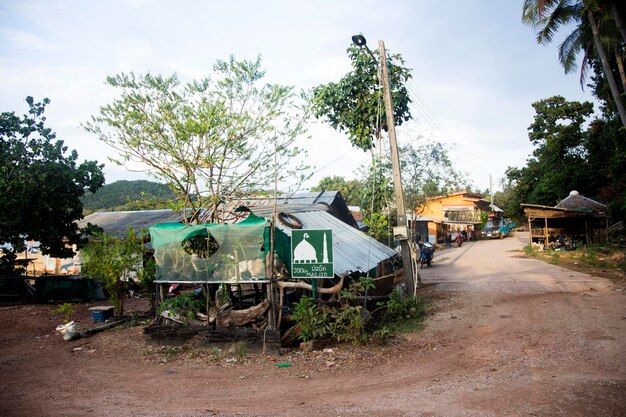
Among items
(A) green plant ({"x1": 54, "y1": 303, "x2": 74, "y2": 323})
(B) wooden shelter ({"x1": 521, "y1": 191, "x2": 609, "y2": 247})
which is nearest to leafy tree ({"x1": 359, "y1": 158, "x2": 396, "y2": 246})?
(A) green plant ({"x1": 54, "y1": 303, "x2": 74, "y2": 323})

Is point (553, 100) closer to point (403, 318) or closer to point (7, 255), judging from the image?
point (403, 318)

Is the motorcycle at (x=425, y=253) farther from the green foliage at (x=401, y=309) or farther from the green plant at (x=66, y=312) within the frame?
the green plant at (x=66, y=312)

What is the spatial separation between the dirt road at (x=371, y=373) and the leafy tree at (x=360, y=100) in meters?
7.26

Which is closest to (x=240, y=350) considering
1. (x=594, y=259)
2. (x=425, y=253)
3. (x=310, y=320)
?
(x=310, y=320)

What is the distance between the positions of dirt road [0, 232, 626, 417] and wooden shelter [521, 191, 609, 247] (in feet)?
49.2

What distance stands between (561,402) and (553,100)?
34611mm

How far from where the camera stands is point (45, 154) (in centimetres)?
1678

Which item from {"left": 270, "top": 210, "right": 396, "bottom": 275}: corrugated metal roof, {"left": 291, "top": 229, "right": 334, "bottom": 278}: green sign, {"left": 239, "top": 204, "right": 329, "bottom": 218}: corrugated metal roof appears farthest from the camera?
{"left": 239, "top": 204, "right": 329, "bottom": 218}: corrugated metal roof

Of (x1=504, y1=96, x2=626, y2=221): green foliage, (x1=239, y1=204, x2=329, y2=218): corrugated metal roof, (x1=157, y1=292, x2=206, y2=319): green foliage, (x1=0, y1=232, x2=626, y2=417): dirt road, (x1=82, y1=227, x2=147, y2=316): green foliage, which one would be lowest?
(x1=0, y1=232, x2=626, y2=417): dirt road

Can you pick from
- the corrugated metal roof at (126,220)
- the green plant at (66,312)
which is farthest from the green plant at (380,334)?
the corrugated metal roof at (126,220)

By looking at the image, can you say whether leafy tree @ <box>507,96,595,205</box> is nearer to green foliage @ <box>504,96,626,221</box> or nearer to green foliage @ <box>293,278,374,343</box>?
green foliage @ <box>504,96,626,221</box>

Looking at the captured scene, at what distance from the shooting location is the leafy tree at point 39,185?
15250mm

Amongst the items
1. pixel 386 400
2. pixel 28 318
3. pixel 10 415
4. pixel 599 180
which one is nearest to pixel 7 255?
pixel 28 318

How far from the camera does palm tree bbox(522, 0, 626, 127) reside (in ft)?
52.0
